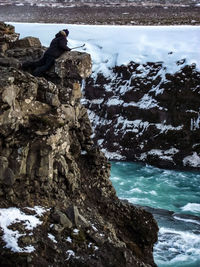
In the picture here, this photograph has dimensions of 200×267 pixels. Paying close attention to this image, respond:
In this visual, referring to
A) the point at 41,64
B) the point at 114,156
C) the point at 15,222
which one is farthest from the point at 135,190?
the point at 15,222

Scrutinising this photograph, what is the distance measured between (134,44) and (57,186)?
19826mm

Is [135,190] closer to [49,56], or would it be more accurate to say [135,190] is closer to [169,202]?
[169,202]

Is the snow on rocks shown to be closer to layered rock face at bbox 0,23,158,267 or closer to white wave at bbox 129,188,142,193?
layered rock face at bbox 0,23,158,267

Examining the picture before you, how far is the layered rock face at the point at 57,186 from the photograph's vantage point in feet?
23.1

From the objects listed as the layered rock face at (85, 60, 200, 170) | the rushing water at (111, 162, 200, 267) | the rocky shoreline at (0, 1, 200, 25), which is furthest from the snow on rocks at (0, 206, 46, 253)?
the rocky shoreline at (0, 1, 200, 25)

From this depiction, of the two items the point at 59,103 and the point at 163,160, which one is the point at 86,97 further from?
the point at 59,103

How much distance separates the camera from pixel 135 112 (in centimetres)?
2441

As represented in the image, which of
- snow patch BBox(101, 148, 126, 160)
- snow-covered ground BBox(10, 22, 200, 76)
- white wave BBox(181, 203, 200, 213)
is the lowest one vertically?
white wave BBox(181, 203, 200, 213)

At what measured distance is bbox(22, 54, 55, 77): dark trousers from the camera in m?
9.68

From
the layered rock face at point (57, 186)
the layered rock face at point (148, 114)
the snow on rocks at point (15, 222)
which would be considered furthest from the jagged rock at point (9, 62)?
the layered rock face at point (148, 114)

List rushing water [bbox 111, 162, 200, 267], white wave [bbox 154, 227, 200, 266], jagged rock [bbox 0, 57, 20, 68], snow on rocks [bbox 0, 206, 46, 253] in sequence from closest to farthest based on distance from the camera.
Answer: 1. snow on rocks [bbox 0, 206, 46, 253]
2. jagged rock [bbox 0, 57, 20, 68]
3. white wave [bbox 154, 227, 200, 266]
4. rushing water [bbox 111, 162, 200, 267]

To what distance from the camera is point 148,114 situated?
24.3m

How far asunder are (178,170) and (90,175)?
13.6 m

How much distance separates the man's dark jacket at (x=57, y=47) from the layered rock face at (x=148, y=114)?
556 inches
